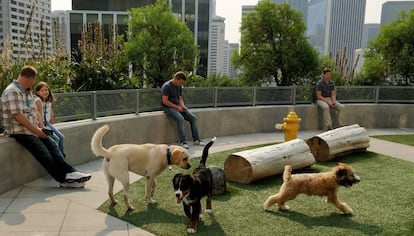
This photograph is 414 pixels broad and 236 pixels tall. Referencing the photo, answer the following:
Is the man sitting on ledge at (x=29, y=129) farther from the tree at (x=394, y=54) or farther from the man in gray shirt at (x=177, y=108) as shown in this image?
the tree at (x=394, y=54)

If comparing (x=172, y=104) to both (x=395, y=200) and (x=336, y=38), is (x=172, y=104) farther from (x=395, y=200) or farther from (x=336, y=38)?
(x=336, y=38)

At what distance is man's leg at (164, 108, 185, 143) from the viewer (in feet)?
31.3

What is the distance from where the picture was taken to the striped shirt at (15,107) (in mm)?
5672

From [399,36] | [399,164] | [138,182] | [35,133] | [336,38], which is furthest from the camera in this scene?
[336,38]

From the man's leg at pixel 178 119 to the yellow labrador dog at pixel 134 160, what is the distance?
3996 mm

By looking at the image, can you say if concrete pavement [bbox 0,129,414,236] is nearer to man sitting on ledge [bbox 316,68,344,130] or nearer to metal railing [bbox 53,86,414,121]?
metal railing [bbox 53,86,414,121]

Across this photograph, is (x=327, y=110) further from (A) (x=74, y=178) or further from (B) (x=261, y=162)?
(A) (x=74, y=178)

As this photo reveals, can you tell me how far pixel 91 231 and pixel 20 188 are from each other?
2.23 meters

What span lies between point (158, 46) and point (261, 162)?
27.8 ft

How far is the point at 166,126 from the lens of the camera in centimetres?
991

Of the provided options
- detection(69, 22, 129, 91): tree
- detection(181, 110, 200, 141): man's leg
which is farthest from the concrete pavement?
detection(69, 22, 129, 91): tree

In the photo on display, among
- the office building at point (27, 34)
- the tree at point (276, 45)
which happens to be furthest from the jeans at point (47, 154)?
the tree at point (276, 45)

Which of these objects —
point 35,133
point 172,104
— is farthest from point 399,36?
point 35,133

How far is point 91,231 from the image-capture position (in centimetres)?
465
